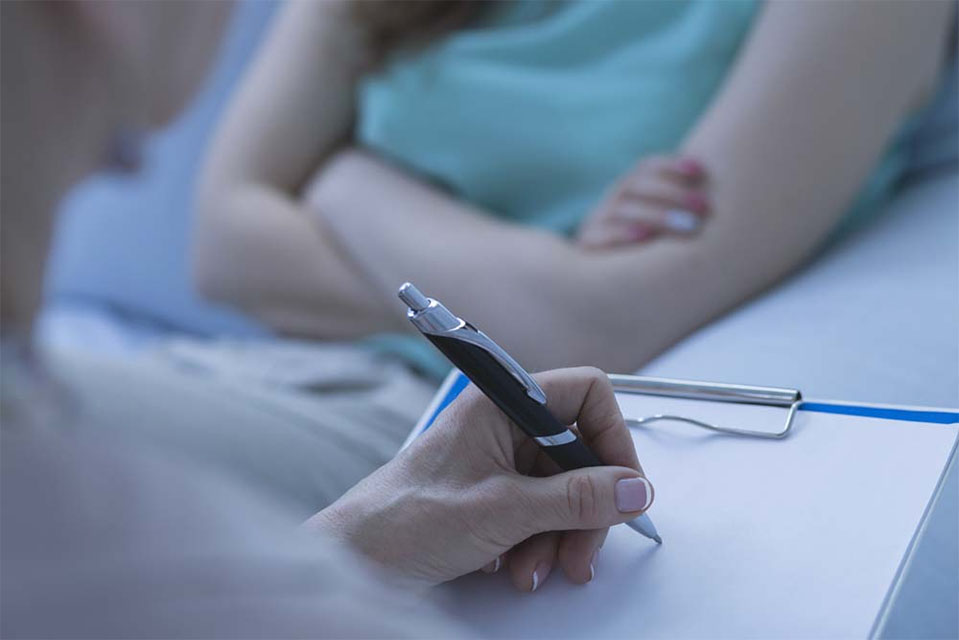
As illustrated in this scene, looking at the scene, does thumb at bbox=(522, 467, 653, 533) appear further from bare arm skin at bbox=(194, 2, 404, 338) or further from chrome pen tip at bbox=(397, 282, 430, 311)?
Answer: bare arm skin at bbox=(194, 2, 404, 338)

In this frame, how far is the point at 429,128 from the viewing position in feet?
2.78

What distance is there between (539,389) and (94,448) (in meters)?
0.22

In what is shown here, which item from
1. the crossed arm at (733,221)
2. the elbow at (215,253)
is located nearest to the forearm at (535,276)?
the crossed arm at (733,221)

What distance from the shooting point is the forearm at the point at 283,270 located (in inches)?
33.8

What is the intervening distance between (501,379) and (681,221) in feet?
1.01

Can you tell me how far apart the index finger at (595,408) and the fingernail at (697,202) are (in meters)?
0.27

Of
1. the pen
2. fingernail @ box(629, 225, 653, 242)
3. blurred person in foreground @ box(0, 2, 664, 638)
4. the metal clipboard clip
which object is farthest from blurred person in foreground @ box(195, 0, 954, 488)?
blurred person in foreground @ box(0, 2, 664, 638)

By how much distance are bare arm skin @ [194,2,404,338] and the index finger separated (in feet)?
1.44

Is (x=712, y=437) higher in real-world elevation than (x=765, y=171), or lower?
lower

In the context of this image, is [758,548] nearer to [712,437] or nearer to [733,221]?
[712,437]

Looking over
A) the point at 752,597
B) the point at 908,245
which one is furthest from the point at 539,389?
the point at 908,245

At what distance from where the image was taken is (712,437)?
48cm

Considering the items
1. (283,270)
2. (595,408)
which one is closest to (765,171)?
(595,408)

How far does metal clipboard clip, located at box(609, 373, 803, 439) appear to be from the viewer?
1.56ft
